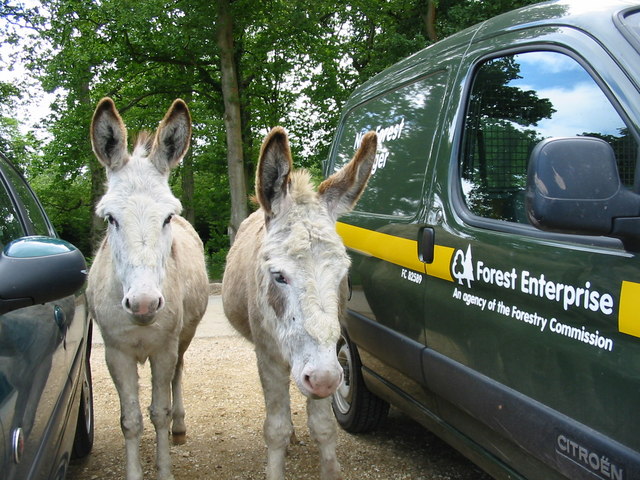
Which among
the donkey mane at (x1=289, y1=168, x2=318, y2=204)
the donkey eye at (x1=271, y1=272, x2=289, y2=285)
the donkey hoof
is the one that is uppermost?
the donkey mane at (x1=289, y1=168, x2=318, y2=204)

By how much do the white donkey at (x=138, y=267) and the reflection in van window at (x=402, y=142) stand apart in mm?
1299

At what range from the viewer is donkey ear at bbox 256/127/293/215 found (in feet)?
8.75

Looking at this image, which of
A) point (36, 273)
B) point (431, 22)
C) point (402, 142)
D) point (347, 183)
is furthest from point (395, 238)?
point (431, 22)

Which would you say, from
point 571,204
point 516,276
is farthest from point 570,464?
point 571,204

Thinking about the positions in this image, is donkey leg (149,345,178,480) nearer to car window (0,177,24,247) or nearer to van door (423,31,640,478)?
car window (0,177,24,247)

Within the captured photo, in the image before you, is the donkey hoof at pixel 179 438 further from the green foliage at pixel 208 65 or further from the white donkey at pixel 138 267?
the green foliage at pixel 208 65

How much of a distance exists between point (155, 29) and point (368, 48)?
7.34 metres

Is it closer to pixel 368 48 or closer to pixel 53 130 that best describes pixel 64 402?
pixel 53 130

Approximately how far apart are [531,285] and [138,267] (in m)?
1.95

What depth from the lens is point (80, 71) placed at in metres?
15.2

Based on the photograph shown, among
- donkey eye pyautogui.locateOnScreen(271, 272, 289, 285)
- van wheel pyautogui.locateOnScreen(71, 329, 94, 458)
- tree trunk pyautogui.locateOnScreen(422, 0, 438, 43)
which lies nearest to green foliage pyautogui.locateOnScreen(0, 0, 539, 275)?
tree trunk pyautogui.locateOnScreen(422, 0, 438, 43)

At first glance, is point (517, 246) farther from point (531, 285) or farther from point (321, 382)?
point (321, 382)

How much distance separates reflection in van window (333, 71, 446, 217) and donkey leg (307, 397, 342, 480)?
1226mm

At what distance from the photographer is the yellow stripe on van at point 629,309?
162 centimetres
